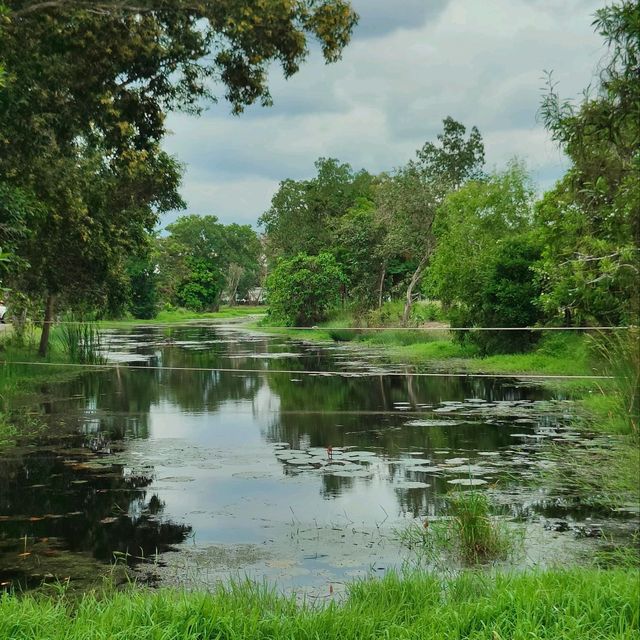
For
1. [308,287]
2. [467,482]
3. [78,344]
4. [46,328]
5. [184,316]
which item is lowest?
[467,482]

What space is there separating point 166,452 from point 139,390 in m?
7.64

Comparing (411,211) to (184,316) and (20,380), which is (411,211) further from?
(184,316)

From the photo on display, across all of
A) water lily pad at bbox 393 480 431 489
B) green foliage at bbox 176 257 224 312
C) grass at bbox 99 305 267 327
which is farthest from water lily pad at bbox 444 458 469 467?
green foliage at bbox 176 257 224 312

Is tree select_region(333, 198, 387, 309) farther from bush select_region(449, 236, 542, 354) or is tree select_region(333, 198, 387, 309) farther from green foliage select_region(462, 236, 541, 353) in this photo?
green foliage select_region(462, 236, 541, 353)

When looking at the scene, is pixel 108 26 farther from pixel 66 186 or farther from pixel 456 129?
pixel 456 129

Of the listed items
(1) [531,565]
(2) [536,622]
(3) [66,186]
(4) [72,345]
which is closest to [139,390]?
(4) [72,345]

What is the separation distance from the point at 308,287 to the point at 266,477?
3201 centimetres

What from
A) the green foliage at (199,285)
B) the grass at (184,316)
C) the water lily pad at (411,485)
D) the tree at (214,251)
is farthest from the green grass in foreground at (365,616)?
the green foliage at (199,285)

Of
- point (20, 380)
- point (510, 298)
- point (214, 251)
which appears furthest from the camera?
point (214, 251)

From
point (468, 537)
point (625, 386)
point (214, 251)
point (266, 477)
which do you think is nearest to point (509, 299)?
point (625, 386)

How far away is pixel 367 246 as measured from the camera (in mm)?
38375

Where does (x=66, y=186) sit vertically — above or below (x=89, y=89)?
below

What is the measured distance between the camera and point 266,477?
9359mm

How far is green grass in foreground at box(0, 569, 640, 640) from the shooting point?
13.7 feet
